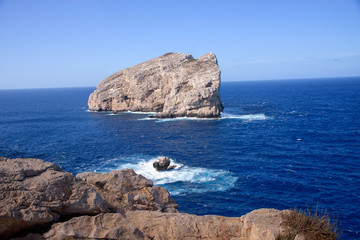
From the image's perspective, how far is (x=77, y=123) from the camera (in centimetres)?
8850

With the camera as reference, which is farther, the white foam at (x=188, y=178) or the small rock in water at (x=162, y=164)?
the small rock in water at (x=162, y=164)

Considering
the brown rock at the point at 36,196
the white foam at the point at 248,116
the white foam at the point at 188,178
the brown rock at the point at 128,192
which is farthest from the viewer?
the white foam at the point at 248,116

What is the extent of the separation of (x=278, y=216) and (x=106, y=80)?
4578 inches

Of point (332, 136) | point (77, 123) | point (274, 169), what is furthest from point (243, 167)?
point (77, 123)

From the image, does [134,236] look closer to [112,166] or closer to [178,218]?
[178,218]

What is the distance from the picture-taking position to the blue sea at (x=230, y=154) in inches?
1283

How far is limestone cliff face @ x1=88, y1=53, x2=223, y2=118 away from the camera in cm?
9012

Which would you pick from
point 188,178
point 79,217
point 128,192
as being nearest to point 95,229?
point 79,217

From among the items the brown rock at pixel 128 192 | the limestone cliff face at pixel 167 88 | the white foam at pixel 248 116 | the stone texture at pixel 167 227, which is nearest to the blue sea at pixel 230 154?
the white foam at pixel 248 116

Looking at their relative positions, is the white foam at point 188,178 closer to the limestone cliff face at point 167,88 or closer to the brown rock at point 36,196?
the brown rock at point 36,196

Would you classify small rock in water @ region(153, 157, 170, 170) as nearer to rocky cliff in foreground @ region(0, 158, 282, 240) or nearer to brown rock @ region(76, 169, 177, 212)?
brown rock @ region(76, 169, 177, 212)

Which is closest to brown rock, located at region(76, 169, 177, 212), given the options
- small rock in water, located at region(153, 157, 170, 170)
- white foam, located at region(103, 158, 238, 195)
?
white foam, located at region(103, 158, 238, 195)

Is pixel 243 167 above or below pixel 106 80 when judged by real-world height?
below

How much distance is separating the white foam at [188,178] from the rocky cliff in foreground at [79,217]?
75.6 feet
